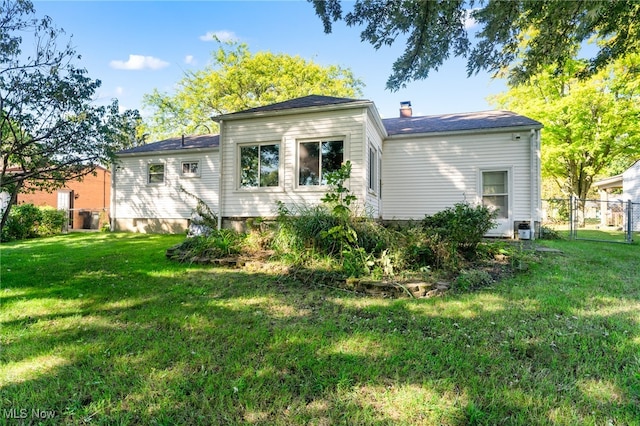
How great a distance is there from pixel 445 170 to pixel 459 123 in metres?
1.95

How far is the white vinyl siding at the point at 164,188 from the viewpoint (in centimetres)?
1222

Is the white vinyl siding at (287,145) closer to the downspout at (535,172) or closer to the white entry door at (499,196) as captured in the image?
the white entry door at (499,196)

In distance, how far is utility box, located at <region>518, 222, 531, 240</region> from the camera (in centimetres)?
946

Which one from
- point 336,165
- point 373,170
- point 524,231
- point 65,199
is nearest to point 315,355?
point 336,165

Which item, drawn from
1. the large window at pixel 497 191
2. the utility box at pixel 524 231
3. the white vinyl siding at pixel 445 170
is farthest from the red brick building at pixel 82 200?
the utility box at pixel 524 231

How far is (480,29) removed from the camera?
4.47 meters

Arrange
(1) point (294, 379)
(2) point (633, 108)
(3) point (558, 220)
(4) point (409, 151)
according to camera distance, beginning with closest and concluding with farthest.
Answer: (1) point (294, 379) → (4) point (409, 151) → (2) point (633, 108) → (3) point (558, 220)

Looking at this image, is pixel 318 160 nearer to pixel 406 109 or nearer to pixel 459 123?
pixel 459 123

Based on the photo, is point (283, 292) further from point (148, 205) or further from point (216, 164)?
point (148, 205)

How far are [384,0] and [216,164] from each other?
9.40 meters

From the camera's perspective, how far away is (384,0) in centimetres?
431

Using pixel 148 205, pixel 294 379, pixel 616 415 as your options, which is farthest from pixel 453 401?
pixel 148 205

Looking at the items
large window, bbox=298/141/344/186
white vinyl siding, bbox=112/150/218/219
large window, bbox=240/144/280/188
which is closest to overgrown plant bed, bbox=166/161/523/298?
large window, bbox=298/141/344/186

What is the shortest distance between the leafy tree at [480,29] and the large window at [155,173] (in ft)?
35.6
